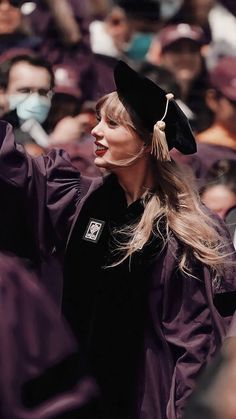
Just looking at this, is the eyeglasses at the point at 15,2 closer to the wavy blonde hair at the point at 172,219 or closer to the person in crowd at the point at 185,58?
the person in crowd at the point at 185,58

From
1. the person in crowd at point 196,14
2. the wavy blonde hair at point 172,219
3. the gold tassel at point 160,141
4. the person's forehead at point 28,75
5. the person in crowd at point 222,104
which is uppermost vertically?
the gold tassel at point 160,141

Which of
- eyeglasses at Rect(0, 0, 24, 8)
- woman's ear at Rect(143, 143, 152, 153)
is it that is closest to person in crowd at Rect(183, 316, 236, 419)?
woman's ear at Rect(143, 143, 152, 153)

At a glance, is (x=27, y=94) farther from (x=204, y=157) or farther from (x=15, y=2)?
(x=15, y=2)

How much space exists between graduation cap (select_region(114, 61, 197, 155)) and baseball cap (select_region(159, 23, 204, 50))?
3271 mm

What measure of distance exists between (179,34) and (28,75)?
1.53 m

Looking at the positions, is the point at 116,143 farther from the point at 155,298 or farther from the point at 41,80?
the point at 41,80

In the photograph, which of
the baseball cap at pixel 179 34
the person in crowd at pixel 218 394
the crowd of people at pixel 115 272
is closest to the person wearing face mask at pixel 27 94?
the baseball cap at pixel 179 34

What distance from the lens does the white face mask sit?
216 inches

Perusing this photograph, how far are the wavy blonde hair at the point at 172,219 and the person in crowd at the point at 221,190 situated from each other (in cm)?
135

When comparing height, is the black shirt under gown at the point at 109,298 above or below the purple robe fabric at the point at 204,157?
above

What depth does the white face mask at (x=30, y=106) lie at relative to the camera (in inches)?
216

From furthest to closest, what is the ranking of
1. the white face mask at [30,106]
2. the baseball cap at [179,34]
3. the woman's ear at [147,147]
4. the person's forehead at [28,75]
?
the baseball cap at [179,34], the person's forehead at [28,75], the white face mask at [30,106], the woman's ear at [147,147]

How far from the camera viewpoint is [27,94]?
18.5ft

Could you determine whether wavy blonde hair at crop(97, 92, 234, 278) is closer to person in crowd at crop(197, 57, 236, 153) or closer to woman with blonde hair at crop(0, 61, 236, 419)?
woman with blonde hair at crop(0, 61, 236, 419)
